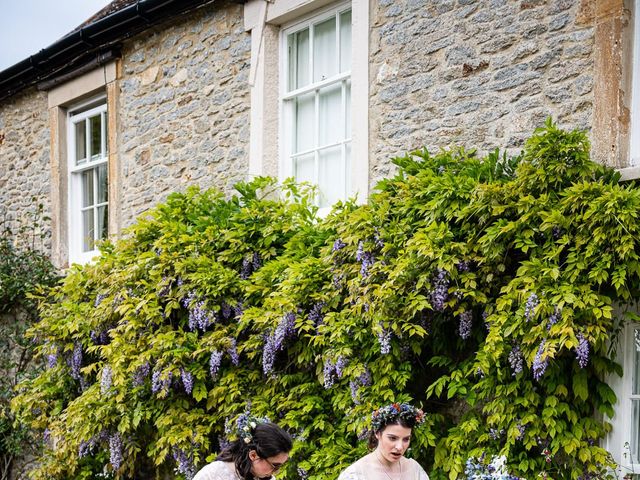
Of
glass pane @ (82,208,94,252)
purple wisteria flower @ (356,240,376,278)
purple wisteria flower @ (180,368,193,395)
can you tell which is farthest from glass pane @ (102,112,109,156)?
purple wisteria flower @ (356,240,376,278)

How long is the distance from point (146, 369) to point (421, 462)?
2.43m

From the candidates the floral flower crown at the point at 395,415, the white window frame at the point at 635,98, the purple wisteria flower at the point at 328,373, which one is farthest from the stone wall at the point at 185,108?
the white window frame at the point at 635,98

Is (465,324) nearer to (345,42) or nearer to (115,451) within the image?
(345,42)

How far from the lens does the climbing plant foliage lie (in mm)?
5242

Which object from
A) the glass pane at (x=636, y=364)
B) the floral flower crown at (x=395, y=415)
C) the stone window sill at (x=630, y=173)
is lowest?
the floral flower crown at (x=395, y=415)

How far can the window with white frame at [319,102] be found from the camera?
7574 millimetres

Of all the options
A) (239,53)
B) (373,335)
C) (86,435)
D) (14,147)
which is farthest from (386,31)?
(14,147)

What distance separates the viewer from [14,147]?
11.3m

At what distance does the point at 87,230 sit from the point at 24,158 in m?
1.39

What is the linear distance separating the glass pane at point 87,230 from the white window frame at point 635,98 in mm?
6483

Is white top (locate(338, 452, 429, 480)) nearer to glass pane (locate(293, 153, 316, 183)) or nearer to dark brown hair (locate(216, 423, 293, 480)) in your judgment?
dark brown hair (locate(216, 423, 293, 480))

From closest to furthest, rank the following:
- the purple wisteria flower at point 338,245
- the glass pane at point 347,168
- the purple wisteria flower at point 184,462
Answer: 1. the purple wisteria flower at point 338,245
2. the purple wisteria flower at point 184,462
3. the glass pane at point 347,168

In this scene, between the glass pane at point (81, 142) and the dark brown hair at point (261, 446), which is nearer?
the dark brown hair at point (261, 446)

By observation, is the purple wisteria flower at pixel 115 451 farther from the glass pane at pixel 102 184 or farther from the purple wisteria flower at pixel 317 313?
the glass pane at pixel 102 184
